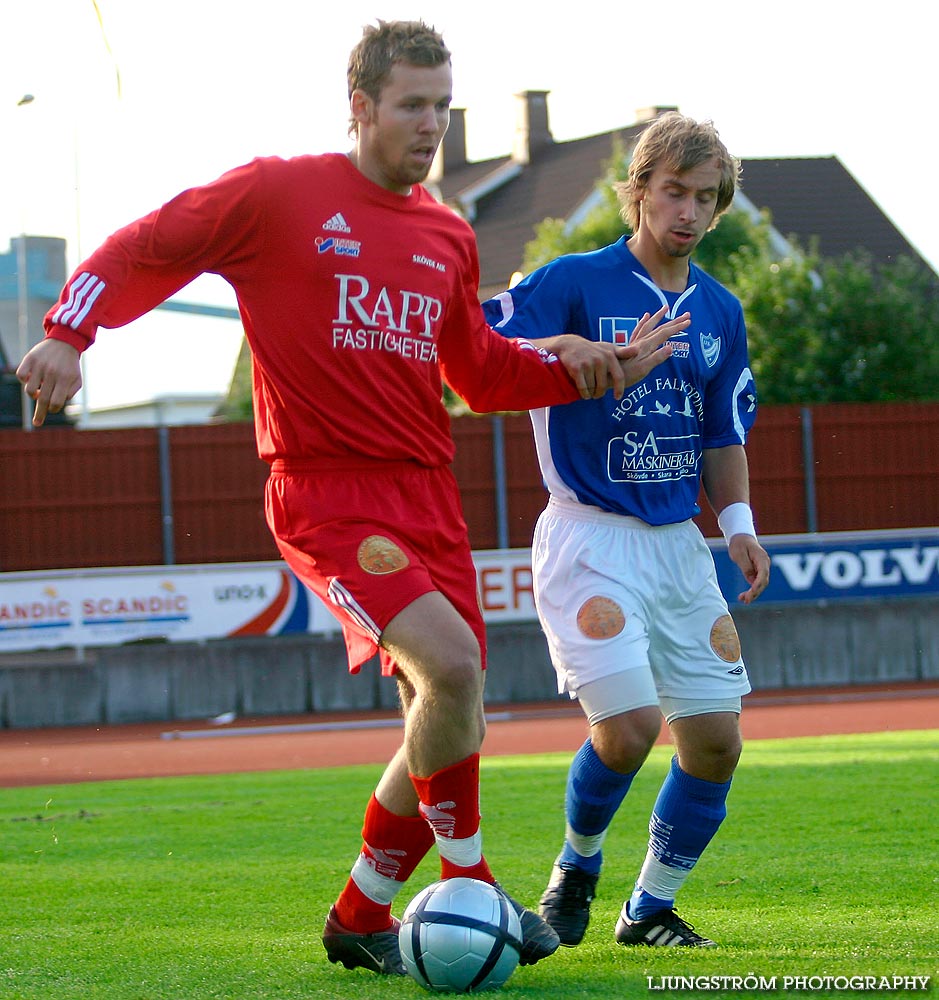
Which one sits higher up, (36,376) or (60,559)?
(36,376)

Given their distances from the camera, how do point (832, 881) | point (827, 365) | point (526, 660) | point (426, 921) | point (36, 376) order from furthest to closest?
point (827, 365) → point (526, 660) → point (832, 881) → point (426, 921) → point (36, 376)

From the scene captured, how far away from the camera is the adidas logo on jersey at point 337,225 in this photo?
4340mm

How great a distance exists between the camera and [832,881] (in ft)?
19.5

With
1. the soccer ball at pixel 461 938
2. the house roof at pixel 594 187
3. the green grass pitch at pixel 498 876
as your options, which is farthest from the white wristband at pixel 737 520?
the house roof at pixel 594 187

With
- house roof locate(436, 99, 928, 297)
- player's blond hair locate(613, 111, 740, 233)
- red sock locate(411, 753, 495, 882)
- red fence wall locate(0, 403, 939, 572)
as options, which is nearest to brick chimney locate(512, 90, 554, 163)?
house roof locate(436, 99, 928, 297)

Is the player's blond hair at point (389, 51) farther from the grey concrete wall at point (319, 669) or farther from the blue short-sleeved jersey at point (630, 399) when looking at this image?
the grey concrete wall at point (319, 669)

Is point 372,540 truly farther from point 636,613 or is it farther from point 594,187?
point 594,187

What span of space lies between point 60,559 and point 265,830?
1549cm

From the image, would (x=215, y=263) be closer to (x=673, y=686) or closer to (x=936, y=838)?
(x=673, y=686)

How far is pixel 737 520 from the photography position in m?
5.30

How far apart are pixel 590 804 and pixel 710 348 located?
1.54 metres

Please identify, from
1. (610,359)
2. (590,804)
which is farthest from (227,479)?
(610,359)

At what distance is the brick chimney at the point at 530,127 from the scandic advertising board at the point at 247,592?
1273 inches

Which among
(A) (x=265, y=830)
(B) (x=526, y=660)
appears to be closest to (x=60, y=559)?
(B) (x=526, y=660)
